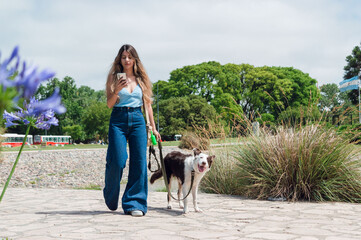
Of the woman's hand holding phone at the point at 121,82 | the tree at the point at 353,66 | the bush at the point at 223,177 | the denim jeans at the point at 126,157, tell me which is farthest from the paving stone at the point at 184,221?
the tree at the point at 353,66

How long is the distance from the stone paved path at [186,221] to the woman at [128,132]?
24cm

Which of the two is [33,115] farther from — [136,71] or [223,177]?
[223,177]

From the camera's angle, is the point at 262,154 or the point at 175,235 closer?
the point at 175,235

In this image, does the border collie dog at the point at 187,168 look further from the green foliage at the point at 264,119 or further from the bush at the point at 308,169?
the green foliage at the point at 264,119

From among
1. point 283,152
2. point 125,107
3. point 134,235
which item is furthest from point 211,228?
point 283,152

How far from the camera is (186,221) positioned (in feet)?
14.4

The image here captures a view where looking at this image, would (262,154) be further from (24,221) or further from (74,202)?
(24,221)

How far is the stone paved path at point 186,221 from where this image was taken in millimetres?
3740

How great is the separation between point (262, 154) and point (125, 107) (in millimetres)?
2595

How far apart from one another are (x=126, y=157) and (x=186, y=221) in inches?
41.2

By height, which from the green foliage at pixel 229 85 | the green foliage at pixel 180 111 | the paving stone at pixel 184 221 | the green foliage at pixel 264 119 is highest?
the green foliage at pixel 229 85

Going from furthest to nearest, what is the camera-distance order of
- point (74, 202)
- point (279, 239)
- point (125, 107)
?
point (74, 202) < point (125, 107) < point (279, 239)

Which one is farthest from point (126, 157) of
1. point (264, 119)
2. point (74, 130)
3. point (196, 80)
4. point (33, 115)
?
point (74, 130)

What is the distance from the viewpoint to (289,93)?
4788 cm
